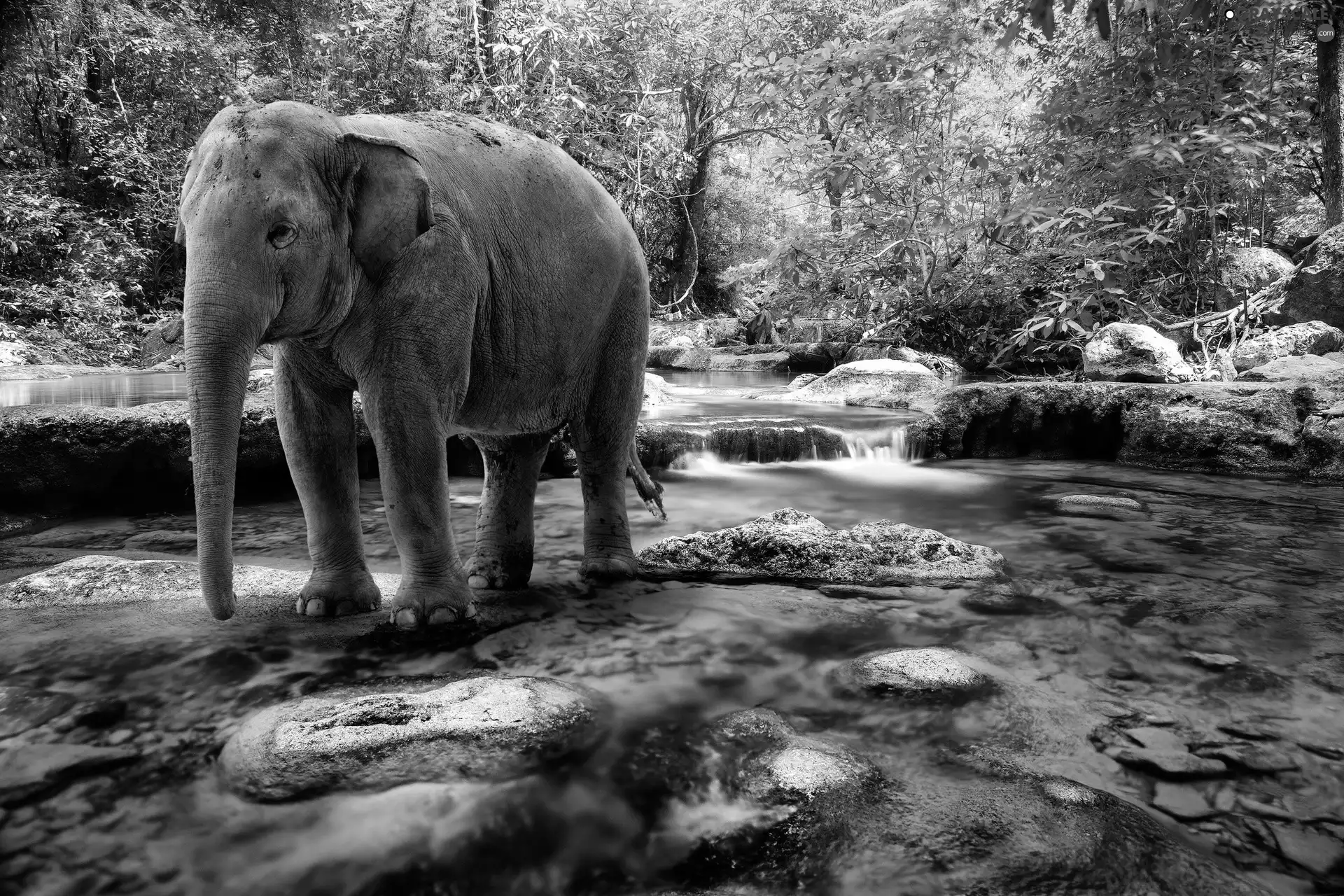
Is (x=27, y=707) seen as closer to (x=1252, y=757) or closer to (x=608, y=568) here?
(x=608, y=568)

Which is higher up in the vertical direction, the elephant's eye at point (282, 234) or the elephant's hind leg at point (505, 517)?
the elephant's eye at point (282, 234)

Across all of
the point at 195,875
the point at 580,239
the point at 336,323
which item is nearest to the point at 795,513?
the point at 580,239

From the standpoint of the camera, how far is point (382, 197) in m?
2.92

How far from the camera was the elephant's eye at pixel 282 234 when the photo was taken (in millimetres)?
2668

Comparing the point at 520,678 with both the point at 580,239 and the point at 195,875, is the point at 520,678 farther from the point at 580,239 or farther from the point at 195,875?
the point at 580,239

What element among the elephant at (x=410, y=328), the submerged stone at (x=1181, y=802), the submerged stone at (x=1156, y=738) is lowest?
the submerged stone at (x=1181, y=802)

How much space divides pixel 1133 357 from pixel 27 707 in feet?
41.0

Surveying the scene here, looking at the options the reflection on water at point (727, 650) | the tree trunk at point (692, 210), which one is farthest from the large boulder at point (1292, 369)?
the tree trunk at point (692, 210)

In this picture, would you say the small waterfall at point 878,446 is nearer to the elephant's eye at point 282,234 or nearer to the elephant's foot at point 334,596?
the elephant's foot at point 334,596

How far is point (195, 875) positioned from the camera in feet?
6.16

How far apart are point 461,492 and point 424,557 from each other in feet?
11.5

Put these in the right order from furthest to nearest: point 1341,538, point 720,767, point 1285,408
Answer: point 1285,408
point 1341,538
point 720,767

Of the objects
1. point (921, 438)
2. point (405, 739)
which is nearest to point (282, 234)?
point (405, 739)

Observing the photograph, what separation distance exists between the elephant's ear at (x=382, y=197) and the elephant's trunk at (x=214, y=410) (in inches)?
20.5
